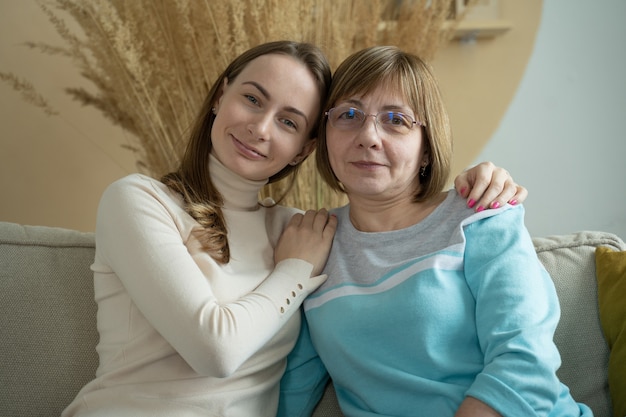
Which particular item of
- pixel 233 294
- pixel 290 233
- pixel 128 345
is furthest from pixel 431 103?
pixel 128 345

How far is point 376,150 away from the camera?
1271 millimetres

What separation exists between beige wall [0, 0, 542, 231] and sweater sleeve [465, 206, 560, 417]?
1129 mm

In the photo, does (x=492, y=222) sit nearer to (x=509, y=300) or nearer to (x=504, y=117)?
(x=509, y=300)

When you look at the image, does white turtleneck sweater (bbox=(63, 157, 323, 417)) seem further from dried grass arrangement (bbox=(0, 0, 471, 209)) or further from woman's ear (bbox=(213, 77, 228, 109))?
dried grass arrangement (bbox=(0, 0, 471, 209))

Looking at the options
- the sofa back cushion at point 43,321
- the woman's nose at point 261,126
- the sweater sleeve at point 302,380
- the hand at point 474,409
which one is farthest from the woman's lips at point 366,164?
the sofa back cushion at point 43,321

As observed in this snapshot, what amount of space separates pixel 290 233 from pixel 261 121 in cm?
28

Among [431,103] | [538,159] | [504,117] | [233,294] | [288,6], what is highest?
[288,6]

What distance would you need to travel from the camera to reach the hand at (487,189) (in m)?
1.22

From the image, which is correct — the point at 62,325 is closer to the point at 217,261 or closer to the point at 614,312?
the point at 217,261

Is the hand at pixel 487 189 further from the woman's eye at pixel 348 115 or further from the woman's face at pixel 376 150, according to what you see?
the woman's eye at pixel 348 115

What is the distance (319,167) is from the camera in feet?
4.95

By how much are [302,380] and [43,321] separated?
1.98 feet

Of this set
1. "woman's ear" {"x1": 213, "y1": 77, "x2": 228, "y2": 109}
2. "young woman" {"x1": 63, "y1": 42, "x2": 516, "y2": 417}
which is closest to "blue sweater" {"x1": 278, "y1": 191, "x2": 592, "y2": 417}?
"young woman" {"x1": 63, "y1": 42, "x2": 516, "y2": 417}

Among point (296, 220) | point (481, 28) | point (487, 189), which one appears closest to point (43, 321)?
point (296, 220)
